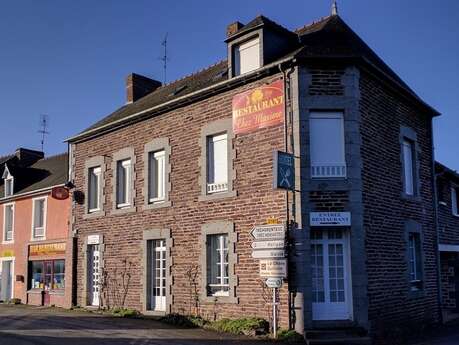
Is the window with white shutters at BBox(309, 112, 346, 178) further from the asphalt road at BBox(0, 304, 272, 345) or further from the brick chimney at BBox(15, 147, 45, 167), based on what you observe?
the brick chimney at BBox(15, 147, 45, 167)

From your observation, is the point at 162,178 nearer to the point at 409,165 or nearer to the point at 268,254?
the point at 268,254

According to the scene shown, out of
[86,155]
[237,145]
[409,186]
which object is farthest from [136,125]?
[409,186]

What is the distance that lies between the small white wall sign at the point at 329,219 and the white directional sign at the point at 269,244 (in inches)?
32.6

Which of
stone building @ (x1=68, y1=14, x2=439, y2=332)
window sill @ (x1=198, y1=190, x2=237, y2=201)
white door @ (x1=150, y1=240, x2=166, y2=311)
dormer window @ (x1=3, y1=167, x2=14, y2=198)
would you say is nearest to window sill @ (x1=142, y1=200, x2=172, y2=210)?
stone building @ (x1=68, y1=14, x2=439, y2=332)

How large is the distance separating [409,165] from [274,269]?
5.96m

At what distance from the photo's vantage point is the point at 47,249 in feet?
70.9

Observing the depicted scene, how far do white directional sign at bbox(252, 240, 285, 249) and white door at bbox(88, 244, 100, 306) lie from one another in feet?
24.8

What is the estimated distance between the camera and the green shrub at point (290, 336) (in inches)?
461

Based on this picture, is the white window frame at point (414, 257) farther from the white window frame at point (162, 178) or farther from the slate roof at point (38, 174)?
the slate roof at point (38, 174)

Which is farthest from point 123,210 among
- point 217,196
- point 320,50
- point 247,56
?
point 320,50

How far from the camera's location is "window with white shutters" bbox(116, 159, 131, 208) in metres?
17.6

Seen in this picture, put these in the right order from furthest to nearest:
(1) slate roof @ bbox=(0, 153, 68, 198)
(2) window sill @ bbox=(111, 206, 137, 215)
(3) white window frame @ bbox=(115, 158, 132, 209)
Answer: (1) slate roof @ bbox=(0, 153, 68, 198), (3) white window frame @ bbox=(115, 158, 132, 209), (2) window sill @ bbox=(111, 206, 137, 215)

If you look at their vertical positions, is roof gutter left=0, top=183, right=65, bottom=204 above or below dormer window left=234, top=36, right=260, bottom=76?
below

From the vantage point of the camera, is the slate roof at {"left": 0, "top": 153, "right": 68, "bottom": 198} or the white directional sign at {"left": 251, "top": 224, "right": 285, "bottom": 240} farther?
the slate roof at {"left": 0, "top": 153, "right": 68, "bottom": 198}
